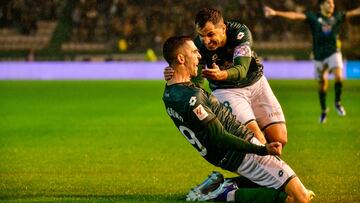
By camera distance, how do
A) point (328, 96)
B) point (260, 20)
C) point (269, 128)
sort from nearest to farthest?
point (269, 128) → point (328, 96) → point (260, 20)

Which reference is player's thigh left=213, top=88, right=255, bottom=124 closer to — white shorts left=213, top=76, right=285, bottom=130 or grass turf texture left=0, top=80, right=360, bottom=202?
white shorts left=213, top=76, right=285, bottom=130

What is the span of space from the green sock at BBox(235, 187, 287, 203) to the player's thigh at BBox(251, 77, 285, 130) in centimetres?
174

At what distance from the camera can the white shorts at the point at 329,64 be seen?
19.3m

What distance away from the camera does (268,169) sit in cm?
816

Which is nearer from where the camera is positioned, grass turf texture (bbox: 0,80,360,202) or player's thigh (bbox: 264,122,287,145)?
grass turf texture (bbox: 0,80,360,202)

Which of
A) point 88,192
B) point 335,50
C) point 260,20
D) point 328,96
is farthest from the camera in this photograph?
point 260,20

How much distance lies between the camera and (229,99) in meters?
9.76

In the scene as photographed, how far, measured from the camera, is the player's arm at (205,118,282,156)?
7.49 meters

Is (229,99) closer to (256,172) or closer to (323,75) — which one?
(256,172)

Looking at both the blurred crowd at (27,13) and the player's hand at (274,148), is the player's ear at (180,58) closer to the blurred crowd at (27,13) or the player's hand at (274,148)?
the player's hand at (274,148)

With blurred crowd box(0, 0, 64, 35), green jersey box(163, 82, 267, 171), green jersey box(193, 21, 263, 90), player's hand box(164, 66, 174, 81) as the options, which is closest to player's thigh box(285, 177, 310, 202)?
green jersey box(163, 82, 267, 171)

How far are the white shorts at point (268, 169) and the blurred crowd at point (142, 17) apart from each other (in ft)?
102

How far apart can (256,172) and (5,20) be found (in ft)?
113

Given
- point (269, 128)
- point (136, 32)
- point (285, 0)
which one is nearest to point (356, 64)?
point (285, 0)
